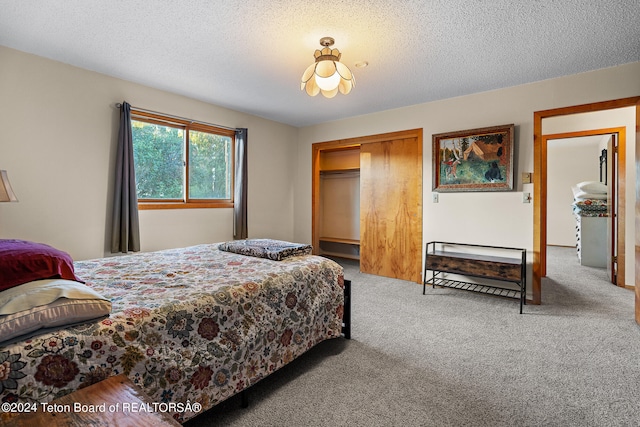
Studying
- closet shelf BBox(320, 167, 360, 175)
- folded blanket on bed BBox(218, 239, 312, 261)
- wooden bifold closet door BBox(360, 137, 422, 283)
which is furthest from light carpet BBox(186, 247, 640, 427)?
closet shelf BBox(320, 167, 360, 175)

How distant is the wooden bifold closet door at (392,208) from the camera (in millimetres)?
4203

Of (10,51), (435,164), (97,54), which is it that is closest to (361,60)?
(435,164)

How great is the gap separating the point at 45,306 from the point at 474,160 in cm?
393

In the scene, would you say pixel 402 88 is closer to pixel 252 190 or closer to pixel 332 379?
pixel 252 190

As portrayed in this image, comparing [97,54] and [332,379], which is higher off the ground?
[97,54]

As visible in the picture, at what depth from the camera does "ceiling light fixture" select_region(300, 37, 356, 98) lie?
88.4 inches

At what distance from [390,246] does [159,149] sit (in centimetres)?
328

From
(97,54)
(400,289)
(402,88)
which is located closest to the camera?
(97,54)

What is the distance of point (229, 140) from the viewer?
4.40m

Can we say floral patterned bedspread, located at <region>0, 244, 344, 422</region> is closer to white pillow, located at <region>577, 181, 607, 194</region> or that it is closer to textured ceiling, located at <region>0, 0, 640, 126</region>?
textured ceiling, located at <region>0, 0, 640, 126</region>

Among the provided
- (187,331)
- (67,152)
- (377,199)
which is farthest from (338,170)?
(187,331)

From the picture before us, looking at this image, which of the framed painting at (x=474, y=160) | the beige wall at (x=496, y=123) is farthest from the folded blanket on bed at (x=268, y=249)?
the framed painting at (x=474, y=160)

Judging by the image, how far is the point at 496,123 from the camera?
354 cm

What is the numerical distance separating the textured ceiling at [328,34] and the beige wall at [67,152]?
176 millimetres
